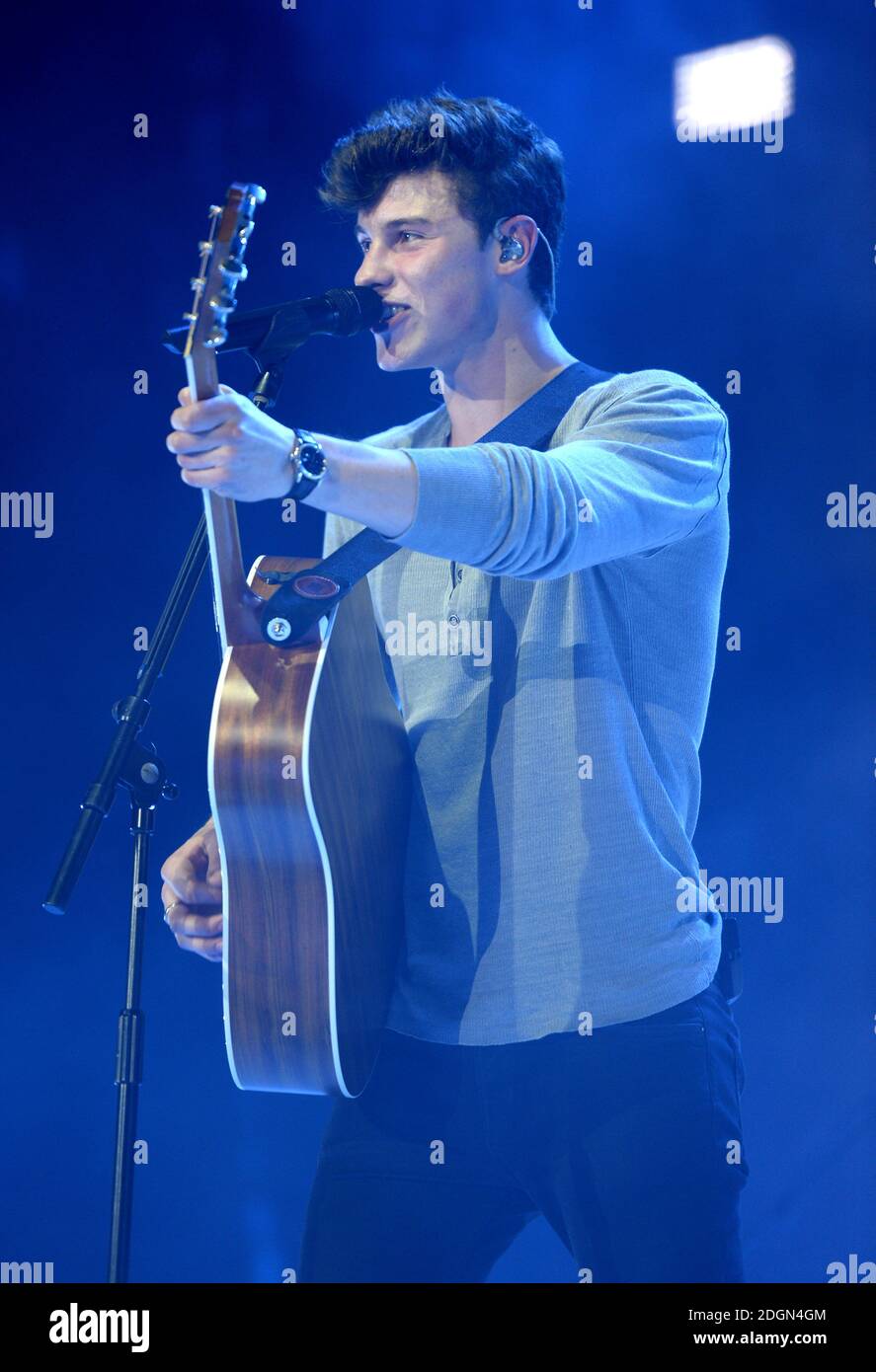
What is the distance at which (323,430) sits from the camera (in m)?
2.80

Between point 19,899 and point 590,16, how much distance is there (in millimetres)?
2008

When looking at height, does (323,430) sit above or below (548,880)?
above

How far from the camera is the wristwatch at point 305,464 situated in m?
1.24

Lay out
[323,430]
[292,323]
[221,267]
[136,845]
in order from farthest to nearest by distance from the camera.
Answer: [323,430], [136,845], [292,323], [221,267]

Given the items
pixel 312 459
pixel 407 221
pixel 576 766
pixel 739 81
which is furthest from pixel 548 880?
pixel 739 81

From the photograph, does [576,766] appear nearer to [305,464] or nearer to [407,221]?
[305,464]

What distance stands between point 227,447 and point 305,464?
0.25 ft

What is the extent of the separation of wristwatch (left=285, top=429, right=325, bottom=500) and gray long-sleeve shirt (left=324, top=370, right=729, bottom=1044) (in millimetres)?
407

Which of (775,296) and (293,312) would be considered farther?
(775,296)

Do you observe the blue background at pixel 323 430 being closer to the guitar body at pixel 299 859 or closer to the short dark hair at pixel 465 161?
the short dark hair at pixel 465 161

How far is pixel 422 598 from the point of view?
1968mm

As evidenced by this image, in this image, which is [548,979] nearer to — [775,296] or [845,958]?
[845,958]
